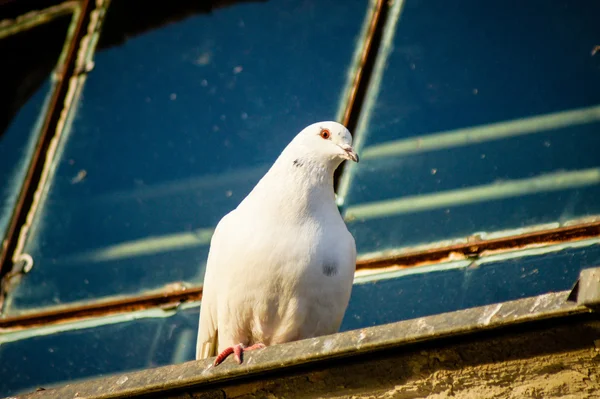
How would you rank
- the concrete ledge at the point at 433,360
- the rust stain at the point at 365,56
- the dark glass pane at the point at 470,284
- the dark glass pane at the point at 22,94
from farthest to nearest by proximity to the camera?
the dark glass pane at the point at 22,94 → the rust stain at the point at 365,56 → the dark glass pane at the point at 470,284 → the concrete ledge at the point at 433,360

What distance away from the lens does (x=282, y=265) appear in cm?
453

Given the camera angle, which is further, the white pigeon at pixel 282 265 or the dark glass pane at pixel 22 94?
the dark glass pane at pixel 22 94

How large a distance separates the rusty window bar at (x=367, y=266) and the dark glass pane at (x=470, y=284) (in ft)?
0.25

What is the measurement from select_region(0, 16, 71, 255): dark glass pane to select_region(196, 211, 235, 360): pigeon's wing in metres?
2.64

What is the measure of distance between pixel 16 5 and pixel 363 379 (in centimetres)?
597

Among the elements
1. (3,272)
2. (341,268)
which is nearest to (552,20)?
(341,268)

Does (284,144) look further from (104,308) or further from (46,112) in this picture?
(46,112)

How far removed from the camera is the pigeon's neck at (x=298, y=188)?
15.6ft

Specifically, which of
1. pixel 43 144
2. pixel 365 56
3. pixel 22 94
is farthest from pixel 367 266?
pixel 22 94

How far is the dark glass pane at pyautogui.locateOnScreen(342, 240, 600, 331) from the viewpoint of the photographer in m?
5.50

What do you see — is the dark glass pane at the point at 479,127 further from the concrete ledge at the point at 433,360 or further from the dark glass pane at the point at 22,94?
the dark glass pane at the point at 22,94

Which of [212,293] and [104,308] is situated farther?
[104,308]

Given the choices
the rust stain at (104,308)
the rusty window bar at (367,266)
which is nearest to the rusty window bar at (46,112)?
the rust stain at (104,308)

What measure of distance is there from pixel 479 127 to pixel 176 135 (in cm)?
226
